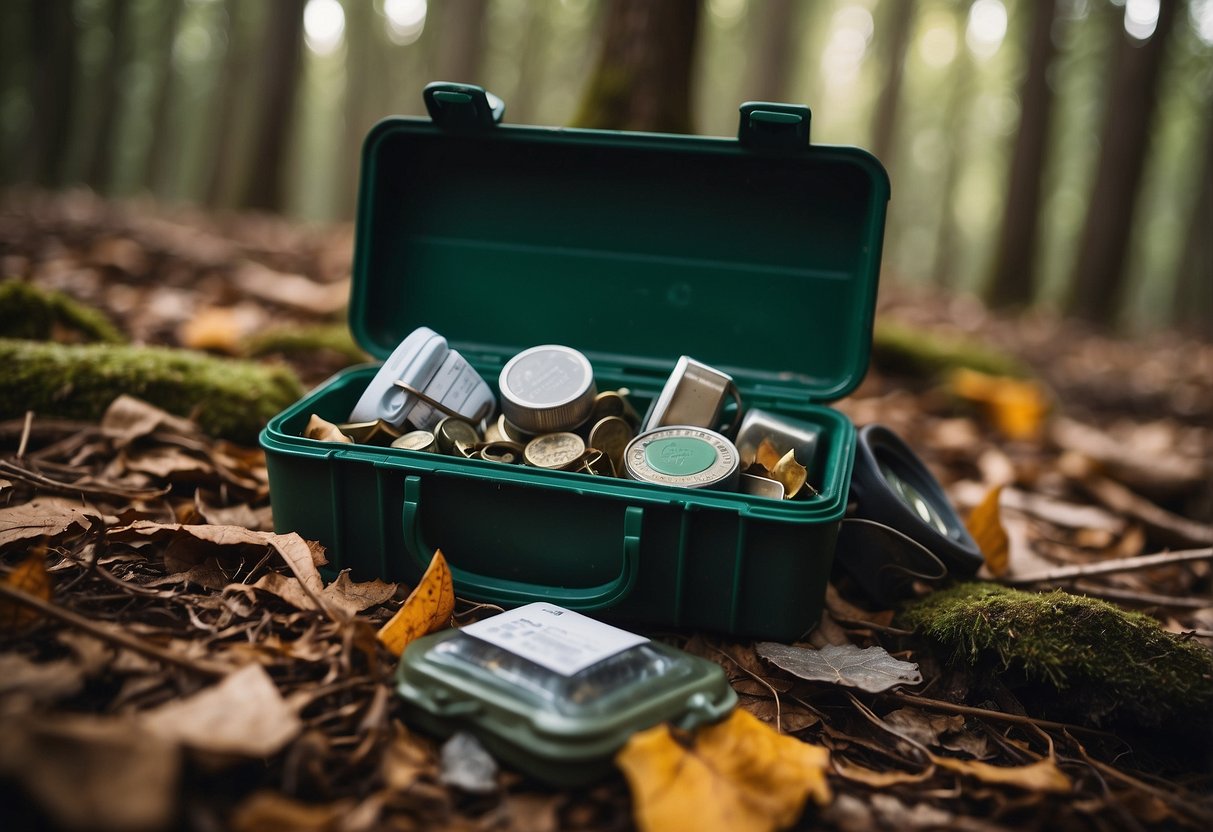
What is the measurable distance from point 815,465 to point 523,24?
20491mm

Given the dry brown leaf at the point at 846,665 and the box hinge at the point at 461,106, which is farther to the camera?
the box hinge at the point at 461,106

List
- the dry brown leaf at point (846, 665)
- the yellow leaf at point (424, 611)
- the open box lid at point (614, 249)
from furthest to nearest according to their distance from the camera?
the open box lid at point (614, 249) → the dry brown leaf at point (846, 665) → the yellow leaf at point (424, 611)

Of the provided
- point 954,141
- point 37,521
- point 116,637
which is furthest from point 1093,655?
point 954,141

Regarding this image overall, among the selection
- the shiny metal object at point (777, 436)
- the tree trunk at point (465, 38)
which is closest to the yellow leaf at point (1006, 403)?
the shiny metal object at point (777, 436)

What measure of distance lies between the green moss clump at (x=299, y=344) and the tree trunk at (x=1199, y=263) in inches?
628

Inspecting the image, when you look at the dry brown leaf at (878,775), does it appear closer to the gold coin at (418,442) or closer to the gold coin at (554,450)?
the gold coin at (554,450)

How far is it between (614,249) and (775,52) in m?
9.58

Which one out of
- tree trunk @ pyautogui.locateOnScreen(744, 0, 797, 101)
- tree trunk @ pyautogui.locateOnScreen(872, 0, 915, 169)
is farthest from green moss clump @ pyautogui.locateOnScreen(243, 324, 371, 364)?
tree trunk @ pyautogui.locateOnScreen(872, 0, 915, 169)

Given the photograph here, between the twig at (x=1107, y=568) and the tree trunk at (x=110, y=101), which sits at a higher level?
the tree trunk at (x=110, y=101)

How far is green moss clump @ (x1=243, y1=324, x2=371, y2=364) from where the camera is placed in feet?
12.0

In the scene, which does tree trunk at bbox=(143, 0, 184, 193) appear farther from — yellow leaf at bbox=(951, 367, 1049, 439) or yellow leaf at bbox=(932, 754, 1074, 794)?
yellow leaf at bbox=(932, 754, 1074, 794)

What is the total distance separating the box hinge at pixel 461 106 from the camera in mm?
2432

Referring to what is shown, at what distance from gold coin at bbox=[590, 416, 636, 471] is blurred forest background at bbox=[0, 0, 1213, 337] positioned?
1.75 metres

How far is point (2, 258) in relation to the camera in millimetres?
4082
